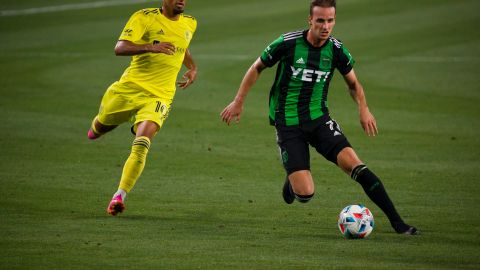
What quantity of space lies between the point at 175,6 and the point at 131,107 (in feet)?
4.33

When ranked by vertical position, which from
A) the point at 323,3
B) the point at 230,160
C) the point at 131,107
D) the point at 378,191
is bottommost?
the point at 230,160

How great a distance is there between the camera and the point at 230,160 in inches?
551

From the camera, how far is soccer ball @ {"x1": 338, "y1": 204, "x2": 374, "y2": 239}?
946 cm

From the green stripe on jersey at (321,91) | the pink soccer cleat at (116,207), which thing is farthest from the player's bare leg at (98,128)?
the green stripe on jersey at (321,91)

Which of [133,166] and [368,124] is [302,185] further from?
[133,166]

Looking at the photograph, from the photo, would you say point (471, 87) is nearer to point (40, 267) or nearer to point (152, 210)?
point (152, 210)

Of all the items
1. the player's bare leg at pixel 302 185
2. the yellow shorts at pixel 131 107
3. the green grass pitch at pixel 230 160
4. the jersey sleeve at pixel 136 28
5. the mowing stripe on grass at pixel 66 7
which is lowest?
the mowing stripe on grass at pixel 66 7

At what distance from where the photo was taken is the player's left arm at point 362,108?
9836 mm

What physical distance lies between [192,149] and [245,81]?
4949 mm

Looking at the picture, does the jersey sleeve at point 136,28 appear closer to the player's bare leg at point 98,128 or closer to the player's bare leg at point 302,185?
the player's bare leg at point 98,128

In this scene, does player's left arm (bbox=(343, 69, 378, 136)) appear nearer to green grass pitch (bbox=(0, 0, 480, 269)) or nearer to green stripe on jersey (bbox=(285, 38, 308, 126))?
green stripe on jersey (bbox=(285, 38, 308, 126))

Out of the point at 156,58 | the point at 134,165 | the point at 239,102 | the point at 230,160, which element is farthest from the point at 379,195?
the point at 230,160

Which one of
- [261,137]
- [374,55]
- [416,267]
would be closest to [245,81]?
[416,267]

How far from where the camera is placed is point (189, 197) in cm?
1170
